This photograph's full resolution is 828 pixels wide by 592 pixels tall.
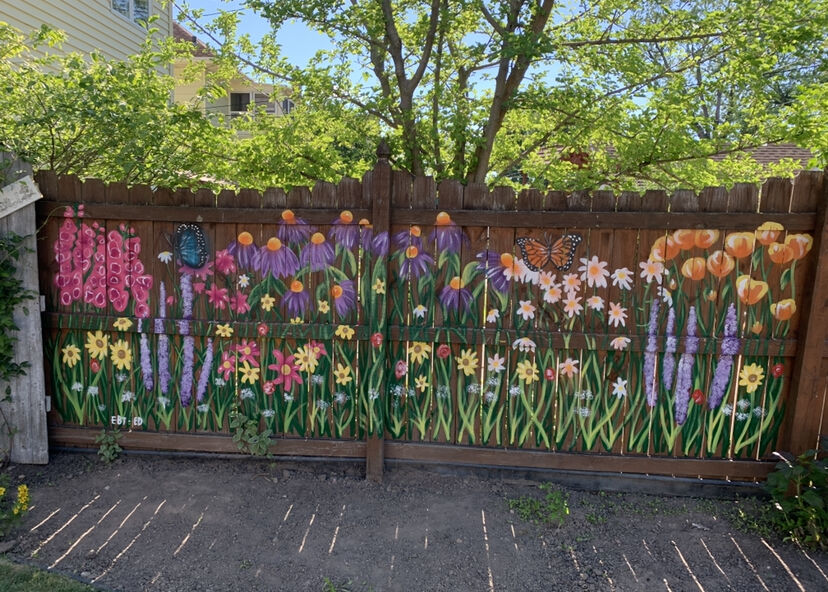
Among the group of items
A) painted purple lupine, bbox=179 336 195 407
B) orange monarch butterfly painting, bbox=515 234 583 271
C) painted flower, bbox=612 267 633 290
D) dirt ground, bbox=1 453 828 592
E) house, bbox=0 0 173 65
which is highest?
house, bbox=0 0 173 65

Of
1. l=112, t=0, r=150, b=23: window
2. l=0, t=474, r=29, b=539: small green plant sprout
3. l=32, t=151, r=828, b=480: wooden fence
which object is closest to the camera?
l=0, t=474, r=29, b=539: small green plant sprout

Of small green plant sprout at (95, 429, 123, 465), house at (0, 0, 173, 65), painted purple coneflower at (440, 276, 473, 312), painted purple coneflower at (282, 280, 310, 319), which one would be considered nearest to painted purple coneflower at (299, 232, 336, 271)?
painted purple coneflower at (282, 280, 310, 319)

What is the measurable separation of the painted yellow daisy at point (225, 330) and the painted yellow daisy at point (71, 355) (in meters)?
1.04

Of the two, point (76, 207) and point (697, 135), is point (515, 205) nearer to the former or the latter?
point (697, 135)

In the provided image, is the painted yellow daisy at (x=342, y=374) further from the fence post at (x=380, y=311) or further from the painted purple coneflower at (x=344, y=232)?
the painted purple coneflower at (x=344, y=232)

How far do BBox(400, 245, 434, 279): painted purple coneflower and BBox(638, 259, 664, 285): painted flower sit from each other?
1.32 metres

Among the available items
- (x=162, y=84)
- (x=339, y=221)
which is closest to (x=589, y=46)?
(x=339, y=221)

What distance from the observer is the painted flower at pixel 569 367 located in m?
3.71

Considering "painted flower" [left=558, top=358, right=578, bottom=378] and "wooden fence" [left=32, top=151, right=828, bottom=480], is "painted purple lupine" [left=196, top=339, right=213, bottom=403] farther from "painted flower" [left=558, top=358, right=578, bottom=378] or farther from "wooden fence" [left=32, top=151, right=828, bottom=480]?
"painted flower" [left=558, top=358, right=578, bottom=378]

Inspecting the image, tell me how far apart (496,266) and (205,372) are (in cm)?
210

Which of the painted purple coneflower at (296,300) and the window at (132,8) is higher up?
the window at (132,8)

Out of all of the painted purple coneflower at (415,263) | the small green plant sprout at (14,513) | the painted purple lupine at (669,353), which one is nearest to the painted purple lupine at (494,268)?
the painted purple coneflower at (415,263)

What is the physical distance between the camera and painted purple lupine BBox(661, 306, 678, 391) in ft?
11.8

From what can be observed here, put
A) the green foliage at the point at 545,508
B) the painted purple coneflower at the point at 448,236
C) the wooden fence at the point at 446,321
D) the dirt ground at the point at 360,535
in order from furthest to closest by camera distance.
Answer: the painted purple coneflower at the point at 448,236 → the wooden fence at the point at 446,321 → the green foliage at the point at 545,508 → the dirt ground at the point at 360,535
